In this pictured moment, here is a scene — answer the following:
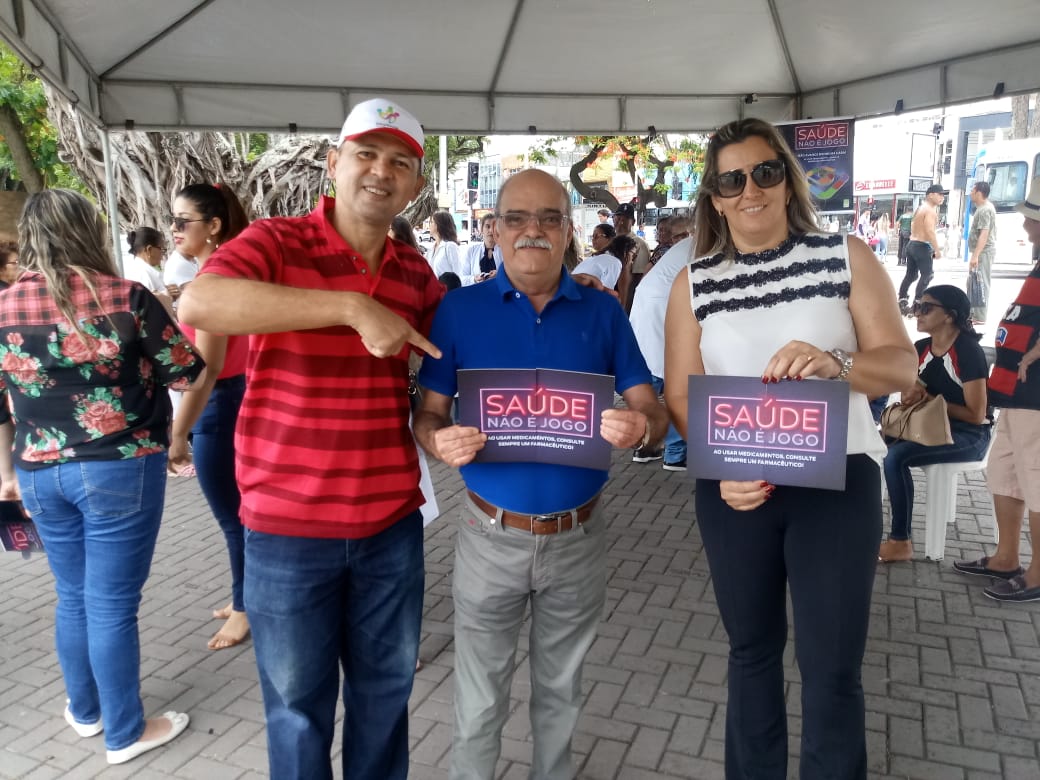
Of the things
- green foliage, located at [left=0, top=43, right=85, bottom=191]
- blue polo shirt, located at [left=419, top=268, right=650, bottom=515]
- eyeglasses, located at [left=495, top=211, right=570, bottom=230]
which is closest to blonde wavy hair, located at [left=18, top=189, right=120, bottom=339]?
blue polo shirt, located at [left=419, top=268, right=650, bottom=515]

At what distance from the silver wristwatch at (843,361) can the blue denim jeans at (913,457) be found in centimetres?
309

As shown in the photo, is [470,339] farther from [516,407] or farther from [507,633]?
[507,633]


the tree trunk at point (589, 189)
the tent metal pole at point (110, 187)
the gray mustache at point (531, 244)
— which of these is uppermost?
the tree trunk at point (589, 189)

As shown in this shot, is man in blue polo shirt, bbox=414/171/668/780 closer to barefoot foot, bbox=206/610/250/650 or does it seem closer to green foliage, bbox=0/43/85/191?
barefoot foot, bbox=206/610/250/650

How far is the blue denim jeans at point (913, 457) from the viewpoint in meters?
4.73

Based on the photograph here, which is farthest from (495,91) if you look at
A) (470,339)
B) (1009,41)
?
(470,339)

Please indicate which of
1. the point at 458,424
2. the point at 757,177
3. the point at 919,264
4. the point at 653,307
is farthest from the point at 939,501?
the point at 919,264

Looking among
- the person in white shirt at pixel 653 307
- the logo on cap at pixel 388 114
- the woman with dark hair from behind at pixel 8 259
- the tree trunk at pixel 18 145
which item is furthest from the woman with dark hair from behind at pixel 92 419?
the tree trunk at pixel 18 145

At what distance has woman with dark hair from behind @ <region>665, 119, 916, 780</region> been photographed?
2.14 m

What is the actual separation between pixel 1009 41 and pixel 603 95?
316 centimetres

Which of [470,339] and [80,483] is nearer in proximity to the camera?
[470,339]

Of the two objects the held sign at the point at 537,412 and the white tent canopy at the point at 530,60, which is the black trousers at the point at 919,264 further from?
the held sign at the point at 537,412

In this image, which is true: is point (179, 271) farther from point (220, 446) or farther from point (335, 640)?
point (335, 640)

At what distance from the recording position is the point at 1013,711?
3238 mm
